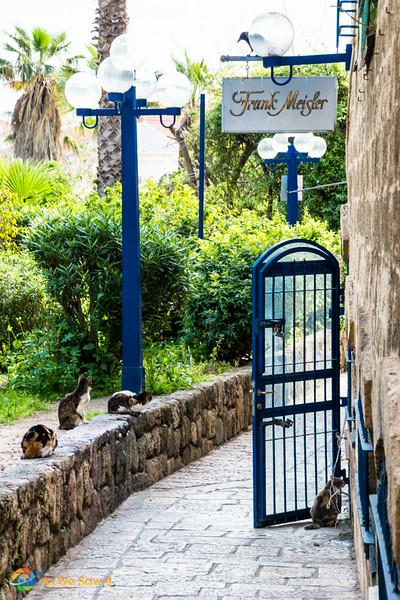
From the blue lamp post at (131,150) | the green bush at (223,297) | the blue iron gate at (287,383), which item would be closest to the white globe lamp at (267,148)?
the green bush at (223,297)

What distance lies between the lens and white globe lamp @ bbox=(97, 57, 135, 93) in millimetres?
9430

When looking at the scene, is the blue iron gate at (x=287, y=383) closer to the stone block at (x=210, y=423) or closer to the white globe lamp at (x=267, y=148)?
the stone block at (x=210, y=423)

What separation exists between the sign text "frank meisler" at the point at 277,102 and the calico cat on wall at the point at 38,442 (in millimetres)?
5261

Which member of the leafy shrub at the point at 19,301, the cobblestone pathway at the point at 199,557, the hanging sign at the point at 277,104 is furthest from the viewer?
the leafy shrub at the point at 19,301

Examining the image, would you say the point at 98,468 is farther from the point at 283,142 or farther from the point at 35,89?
the point at 35,89

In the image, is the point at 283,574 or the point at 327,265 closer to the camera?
the point at 283,574

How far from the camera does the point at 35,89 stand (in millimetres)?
35875

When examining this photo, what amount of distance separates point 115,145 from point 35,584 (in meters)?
11.5

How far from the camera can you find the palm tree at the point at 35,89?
1377 inches

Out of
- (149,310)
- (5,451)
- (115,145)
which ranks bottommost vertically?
(5,451)

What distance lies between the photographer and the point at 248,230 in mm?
15656

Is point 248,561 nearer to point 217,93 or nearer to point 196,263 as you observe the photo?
point 196,263

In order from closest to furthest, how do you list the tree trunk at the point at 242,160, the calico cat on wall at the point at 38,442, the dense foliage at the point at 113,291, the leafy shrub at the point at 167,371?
the calico cat on wall at the point at 38,442 < the leafy shrub at the point at 167,371 < the dense foliage at the point at 113,291 < the tree trunk at the point at 242,160

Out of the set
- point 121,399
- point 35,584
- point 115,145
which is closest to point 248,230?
point 115,145
